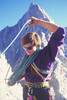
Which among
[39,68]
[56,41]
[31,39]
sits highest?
[31,39]

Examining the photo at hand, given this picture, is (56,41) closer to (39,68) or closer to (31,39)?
(31,39)

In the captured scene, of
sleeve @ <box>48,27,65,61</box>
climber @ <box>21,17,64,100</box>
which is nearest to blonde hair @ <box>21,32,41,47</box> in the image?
climber @ <box>21,17,64,100</box>

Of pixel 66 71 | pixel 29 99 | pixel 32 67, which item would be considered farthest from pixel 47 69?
pixel 66 71

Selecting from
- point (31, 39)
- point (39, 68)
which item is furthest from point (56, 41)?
point (39, 68)

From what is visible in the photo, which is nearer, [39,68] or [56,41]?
[56,41]

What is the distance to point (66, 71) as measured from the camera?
128 metres

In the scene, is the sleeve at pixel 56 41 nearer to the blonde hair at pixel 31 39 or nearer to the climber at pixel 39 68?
the climber at pixel 39 68

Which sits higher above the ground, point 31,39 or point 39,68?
point 31,39

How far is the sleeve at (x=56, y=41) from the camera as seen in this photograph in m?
7.04

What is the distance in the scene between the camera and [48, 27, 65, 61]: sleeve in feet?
23.1

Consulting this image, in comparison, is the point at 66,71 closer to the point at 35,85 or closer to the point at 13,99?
the point at 13,99

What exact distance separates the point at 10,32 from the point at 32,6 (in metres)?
19.5

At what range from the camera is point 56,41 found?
708 centimetres

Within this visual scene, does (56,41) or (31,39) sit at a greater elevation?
(31,39)
